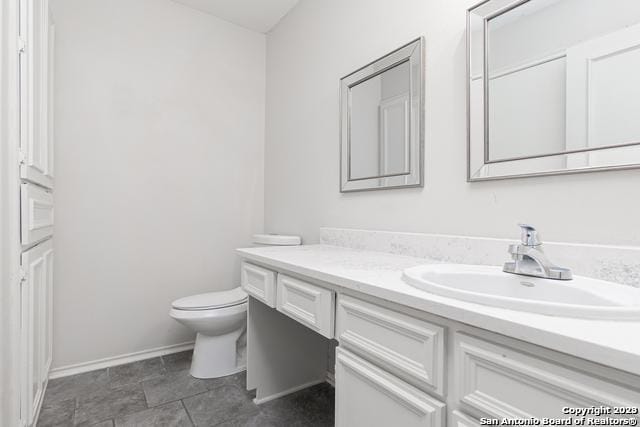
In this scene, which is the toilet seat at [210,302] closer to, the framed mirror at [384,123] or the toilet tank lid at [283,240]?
the toilet tank lid at [283,240]

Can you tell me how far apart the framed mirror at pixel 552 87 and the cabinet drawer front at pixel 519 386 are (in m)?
0.68

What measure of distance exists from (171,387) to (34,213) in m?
1.15

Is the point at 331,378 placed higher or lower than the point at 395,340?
lower

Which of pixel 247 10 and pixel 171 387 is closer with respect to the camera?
pixel 171 387

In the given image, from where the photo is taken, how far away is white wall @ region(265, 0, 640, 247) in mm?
966

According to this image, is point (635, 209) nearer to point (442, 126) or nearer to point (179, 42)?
point (442, 126)

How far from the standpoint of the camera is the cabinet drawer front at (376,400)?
0.72 metres

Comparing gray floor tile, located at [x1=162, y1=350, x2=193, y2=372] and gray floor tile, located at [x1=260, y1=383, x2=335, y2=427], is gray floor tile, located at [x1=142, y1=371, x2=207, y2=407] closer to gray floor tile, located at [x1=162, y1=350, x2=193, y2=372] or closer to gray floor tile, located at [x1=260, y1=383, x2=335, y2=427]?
gray floor tile, located at [x1=162, y1=350, x2=193, y2=372]

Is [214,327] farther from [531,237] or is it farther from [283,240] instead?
[531,237]

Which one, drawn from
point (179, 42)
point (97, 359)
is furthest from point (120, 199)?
point (179, 42)

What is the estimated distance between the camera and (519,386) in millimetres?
556


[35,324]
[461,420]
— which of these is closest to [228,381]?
[35,324]

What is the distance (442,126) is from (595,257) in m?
0.70

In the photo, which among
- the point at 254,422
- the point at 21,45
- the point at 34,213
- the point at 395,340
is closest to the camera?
the point at 395,340
